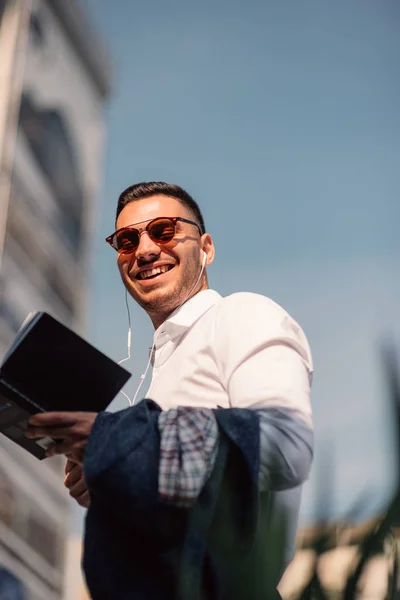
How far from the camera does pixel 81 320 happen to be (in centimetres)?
3005

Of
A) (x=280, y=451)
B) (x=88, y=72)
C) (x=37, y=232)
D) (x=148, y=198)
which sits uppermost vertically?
(x=88, y=72)

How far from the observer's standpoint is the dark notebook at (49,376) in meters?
1.50

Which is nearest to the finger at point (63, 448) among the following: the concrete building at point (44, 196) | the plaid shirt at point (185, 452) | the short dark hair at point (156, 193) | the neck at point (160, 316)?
the plaid shirt at point (185, 452)

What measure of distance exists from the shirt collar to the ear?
0.32 metres

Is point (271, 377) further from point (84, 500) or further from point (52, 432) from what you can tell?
point (84, 500)

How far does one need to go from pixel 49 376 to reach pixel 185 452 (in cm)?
30

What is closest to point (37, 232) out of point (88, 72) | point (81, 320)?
point (81, 320)

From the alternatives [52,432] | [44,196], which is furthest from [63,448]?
[44,196]

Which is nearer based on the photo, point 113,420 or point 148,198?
point 113,420

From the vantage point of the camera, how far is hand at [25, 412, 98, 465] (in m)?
1.45

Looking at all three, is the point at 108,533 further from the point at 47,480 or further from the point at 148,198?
the point at 47,480

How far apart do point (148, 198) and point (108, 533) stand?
1.09 metres

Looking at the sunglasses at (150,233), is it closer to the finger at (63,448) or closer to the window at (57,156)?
the finger at (63,448)

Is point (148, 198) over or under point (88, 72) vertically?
under
